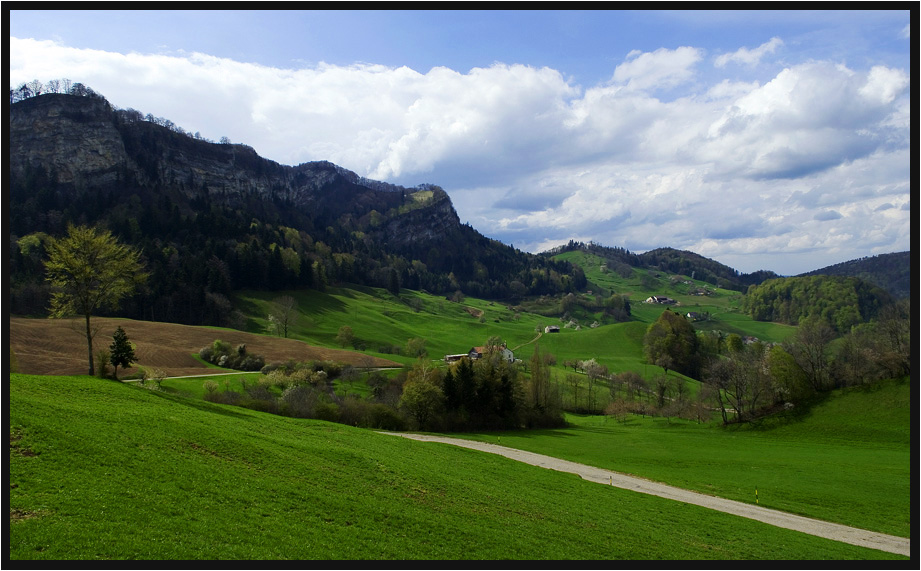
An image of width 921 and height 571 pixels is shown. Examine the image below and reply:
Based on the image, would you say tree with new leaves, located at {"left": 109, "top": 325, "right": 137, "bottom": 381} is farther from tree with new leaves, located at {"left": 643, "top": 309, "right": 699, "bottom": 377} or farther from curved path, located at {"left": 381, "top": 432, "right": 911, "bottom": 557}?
tree with new leaves, located at {"left": 643, "top": 309, "right": 699, "bottom": 377}

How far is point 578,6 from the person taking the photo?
1742 cm

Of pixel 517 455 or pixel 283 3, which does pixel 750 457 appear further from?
pixel 283 3

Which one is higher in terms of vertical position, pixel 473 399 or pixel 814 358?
pixel 814 358

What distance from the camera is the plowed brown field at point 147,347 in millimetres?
79062

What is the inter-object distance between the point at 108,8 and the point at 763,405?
98037mm

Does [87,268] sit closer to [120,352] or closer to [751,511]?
[120,352]

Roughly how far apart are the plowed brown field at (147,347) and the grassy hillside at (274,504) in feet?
192

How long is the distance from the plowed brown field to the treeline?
1302cm

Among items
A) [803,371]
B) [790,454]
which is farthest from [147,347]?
[803,371]

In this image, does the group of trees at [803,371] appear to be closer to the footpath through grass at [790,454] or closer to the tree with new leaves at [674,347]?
the footpath through grass at [790,454]

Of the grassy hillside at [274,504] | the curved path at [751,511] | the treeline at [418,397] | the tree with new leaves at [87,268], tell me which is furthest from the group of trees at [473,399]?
the grassy hillside at [274,504]

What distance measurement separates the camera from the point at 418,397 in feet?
236

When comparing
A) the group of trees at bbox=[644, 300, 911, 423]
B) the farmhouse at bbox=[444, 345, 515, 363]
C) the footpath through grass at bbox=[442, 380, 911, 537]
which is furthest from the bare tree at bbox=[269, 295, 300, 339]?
the group of trees at bbox=[644, 300, 911, 423]

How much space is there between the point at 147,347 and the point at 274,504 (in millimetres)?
95170
